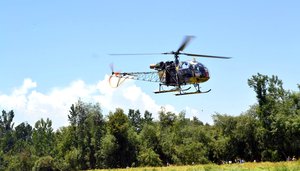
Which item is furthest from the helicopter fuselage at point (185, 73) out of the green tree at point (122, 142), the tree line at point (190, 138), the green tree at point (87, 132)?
the green tree at point (87, 132)

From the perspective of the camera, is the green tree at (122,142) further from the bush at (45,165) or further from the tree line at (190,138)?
the bush at (45,165)

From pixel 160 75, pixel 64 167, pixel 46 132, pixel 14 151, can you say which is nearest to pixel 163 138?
pixel 64 167

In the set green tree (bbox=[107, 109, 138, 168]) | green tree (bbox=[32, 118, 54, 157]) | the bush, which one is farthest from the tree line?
green tree (bbox=[32, 118, 54, 157])

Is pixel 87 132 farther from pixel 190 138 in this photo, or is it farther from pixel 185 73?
pixel 185 73

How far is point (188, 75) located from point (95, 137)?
55.1 m

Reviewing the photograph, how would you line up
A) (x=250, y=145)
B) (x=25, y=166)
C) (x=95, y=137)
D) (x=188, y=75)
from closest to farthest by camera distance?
(x=188, y=75), (x=250, y=145), (x=95, y=137), (x=25, y=166)

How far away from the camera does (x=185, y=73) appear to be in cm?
3228

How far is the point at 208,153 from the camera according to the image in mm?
72562

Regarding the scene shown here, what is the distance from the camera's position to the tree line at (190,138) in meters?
67.2

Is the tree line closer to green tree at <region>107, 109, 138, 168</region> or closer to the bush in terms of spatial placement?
green tree at <region>107, 109, 138, 168</region>

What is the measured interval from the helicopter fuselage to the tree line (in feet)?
103

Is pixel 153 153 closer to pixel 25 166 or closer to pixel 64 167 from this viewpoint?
pixel 64 167

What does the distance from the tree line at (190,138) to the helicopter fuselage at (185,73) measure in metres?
31.4

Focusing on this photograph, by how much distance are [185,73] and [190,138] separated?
143 feet
